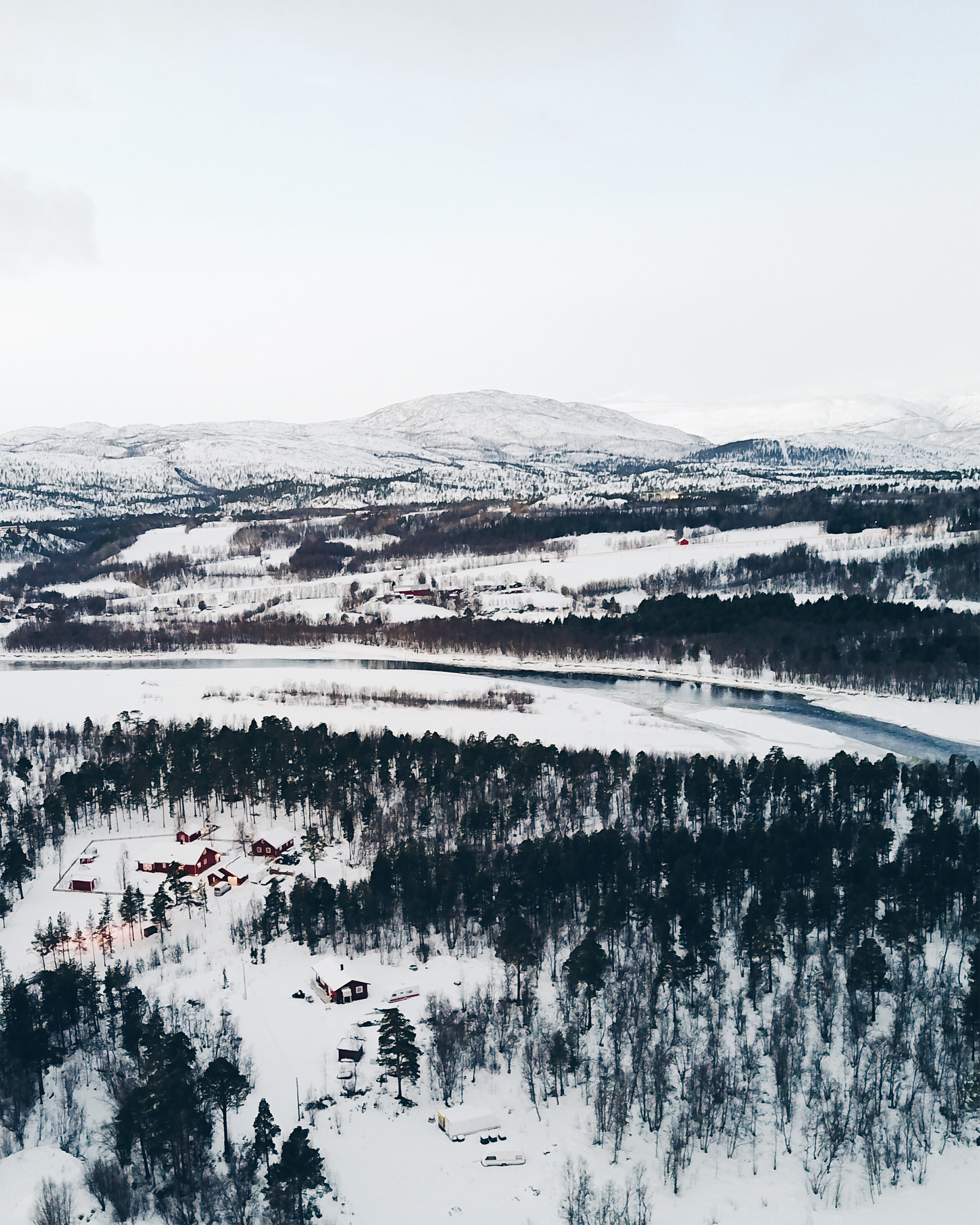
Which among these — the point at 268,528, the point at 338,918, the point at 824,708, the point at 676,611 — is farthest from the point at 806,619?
the point at 268,528

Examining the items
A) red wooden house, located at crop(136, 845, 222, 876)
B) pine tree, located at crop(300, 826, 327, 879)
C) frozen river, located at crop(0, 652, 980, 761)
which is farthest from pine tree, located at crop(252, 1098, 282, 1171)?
frozen river, located at crop(0, 652, 980, 761)

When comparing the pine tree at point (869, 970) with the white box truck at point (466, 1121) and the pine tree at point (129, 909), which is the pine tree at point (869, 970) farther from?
the pine tree at point (129, 909)

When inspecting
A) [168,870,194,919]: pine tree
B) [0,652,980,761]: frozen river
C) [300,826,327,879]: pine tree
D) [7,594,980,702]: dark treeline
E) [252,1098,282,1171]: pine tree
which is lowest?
[252,1098,282,1171]: pine tree

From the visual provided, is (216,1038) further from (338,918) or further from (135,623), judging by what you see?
(135,623)

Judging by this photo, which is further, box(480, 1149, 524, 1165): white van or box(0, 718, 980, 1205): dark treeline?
box(0, 718, 980, 1205): dark treeline

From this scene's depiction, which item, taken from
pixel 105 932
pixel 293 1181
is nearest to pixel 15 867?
pixel 105 932

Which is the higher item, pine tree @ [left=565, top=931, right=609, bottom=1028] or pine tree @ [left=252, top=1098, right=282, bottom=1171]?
pine tree @ [left=565, top=931, right=609, bottom=1028]

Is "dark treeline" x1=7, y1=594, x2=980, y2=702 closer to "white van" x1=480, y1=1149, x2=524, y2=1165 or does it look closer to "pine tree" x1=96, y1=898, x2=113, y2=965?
"white van" x1=480, y1=1149, x2=524, y2=1165

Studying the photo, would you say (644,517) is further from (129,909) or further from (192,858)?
(129,909)
